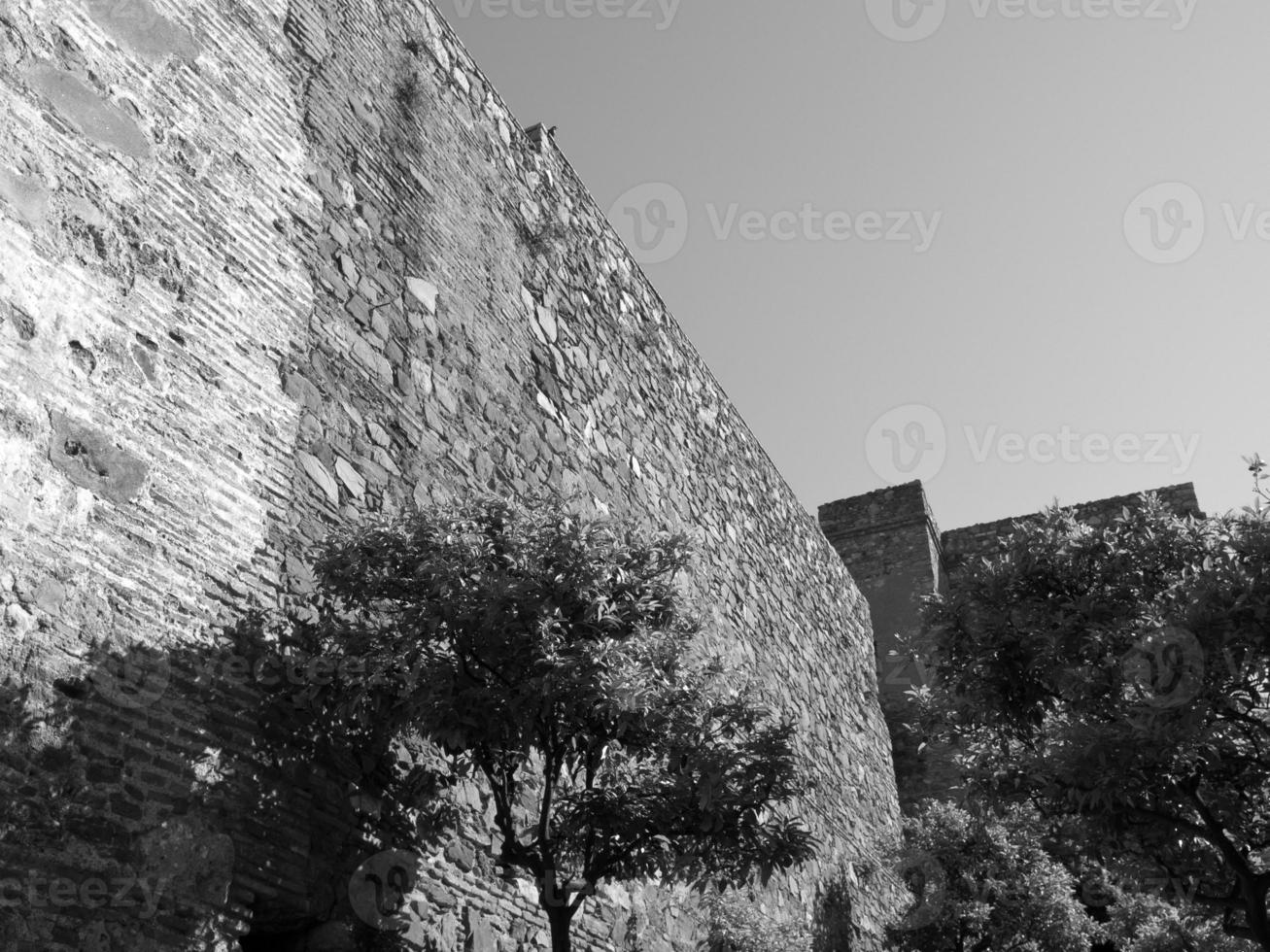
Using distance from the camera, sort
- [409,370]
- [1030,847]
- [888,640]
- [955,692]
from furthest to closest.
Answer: [888,640] < [1030,847] < [955,692] < [409,370]

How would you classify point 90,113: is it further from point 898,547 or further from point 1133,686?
→ point 898,547

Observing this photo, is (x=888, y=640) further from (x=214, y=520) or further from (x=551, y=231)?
(x=214, y=520)

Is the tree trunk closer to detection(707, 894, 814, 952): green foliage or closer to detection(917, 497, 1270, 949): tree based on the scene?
detection(917, 497, 1270, 949): tree

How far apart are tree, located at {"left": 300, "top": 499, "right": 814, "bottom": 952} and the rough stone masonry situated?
0.45 metres

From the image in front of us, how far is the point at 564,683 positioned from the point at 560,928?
958mm

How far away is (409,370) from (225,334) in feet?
4.47

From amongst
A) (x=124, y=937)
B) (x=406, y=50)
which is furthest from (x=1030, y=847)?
(x=124, y=937)

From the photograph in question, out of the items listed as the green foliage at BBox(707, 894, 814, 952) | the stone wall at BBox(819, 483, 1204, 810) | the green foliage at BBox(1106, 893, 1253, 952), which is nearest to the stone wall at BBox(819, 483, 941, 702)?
the stone wall at BBox(819, 483, 1204, 810)

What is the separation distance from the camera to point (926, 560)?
55.1 feet

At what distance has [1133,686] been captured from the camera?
6.53m

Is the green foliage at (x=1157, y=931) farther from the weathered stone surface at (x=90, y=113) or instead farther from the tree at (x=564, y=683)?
the weathered stone surface at (x=90, y=113)

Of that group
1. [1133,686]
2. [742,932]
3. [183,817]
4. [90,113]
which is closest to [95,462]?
[183,817]

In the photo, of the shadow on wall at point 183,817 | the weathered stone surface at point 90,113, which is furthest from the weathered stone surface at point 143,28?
the shadow on wall at point 183,817

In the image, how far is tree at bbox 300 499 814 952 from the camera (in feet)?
15.0
